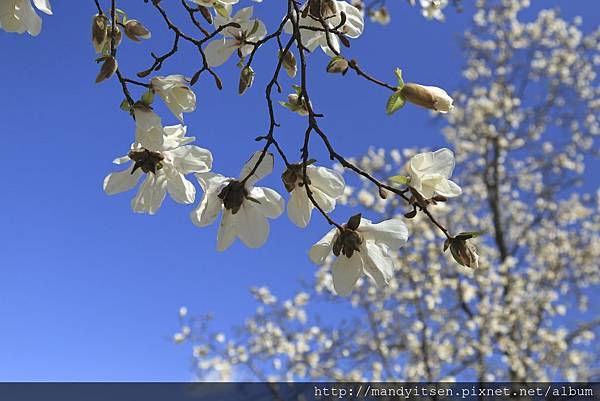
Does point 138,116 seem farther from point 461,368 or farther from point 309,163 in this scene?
point 461,368

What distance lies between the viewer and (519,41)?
274 inches

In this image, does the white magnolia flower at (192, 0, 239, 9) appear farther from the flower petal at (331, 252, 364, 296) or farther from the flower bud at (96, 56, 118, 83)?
the flower petal at (331, 252, 364, 296)

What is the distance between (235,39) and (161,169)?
0.23 m

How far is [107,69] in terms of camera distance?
0.81m

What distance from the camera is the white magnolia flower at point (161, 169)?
0.85 meters

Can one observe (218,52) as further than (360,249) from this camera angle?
Yes

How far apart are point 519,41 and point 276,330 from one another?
4.43m

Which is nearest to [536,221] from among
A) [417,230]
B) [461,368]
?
[417,230]

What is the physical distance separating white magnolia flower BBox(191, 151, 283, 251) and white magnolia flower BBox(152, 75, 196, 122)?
119 millimetres

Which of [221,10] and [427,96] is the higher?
[221,10]

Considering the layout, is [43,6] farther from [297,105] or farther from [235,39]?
[297,105]

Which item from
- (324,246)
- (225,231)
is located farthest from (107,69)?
(324,246)

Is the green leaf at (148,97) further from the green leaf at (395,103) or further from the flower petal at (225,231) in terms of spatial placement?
the green leaf at (395,103)

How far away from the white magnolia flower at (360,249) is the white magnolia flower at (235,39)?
12.8 inches
